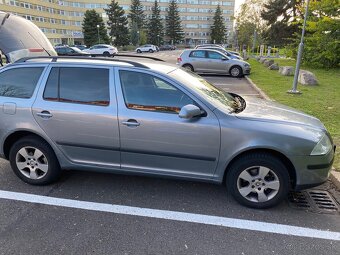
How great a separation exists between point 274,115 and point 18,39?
6.42 m

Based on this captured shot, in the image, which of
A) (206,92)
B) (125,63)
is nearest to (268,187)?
(206,92)

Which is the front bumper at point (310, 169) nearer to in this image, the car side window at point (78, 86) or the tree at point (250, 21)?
the car side window at point (78, 86)

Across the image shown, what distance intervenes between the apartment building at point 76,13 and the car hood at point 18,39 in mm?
54208

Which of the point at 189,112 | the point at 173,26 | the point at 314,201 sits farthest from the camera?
the point at 173,26

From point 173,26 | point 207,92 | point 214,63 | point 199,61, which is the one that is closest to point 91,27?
point 173,26

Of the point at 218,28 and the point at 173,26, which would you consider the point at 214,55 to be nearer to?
the point at 173,26

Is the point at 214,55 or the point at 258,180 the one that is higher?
the point at 214,55

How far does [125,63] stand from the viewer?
346cm

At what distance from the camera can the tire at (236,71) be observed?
15.3 m

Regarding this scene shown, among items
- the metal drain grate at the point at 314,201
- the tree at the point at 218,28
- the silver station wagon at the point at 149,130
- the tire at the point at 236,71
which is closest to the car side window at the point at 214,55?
the tire at the point at 236,71

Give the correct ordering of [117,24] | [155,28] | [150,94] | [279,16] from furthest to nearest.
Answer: [155,28]
[117,24]
[279,16]
[150,94]

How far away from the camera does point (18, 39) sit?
6953 mm

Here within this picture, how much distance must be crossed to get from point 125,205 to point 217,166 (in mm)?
1143

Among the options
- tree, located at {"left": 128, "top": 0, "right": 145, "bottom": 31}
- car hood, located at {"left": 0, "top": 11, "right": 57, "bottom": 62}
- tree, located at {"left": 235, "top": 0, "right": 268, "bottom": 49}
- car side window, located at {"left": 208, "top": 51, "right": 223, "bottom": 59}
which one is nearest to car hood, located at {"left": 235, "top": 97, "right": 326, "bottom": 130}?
car hood, located at {"left": 0, "top": 11, "right": 57, "bottom": 62}
